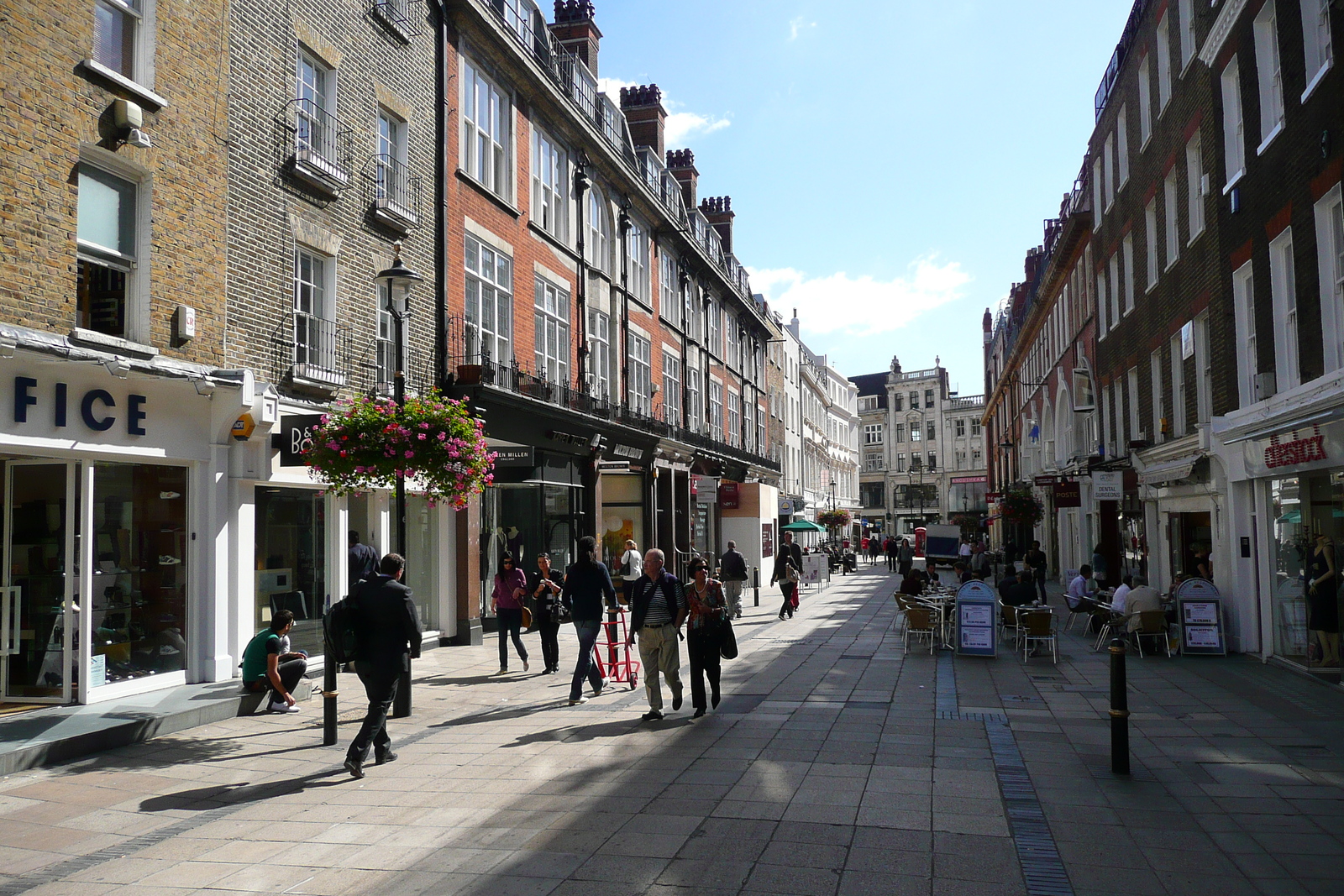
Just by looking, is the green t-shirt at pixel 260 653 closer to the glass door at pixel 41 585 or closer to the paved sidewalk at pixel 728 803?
the paved sidewalk at pixel 728 803

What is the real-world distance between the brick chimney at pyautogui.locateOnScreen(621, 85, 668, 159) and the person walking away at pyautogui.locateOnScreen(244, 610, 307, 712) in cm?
2530

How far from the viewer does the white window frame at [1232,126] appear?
14.8 meters

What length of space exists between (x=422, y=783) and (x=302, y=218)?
349 inches

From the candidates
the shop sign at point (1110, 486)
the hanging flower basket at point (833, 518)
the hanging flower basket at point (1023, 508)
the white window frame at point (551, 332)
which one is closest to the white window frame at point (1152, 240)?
the shop sign at point (1110, 486)

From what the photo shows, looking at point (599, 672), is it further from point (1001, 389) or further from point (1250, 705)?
point (1001, 389)

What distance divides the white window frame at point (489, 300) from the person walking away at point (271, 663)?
8038 mm

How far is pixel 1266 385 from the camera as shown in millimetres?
14008

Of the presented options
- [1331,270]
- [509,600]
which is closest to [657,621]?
[509,600]

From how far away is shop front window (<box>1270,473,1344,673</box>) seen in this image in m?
11.9

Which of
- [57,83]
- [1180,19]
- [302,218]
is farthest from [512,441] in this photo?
[1180,19]

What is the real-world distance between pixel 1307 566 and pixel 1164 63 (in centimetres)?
1154

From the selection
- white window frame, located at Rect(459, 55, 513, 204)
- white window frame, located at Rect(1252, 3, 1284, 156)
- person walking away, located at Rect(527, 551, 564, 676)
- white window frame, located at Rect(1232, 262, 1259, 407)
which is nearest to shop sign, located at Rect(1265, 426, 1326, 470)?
white window frame, located at Rect(1232, 262, 1259, 407)

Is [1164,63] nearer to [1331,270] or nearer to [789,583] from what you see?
A: [1331,270]

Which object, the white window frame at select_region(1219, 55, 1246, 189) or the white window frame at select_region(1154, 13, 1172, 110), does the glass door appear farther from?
the white window frame at select_region(1154, 13, 1172, 110)
